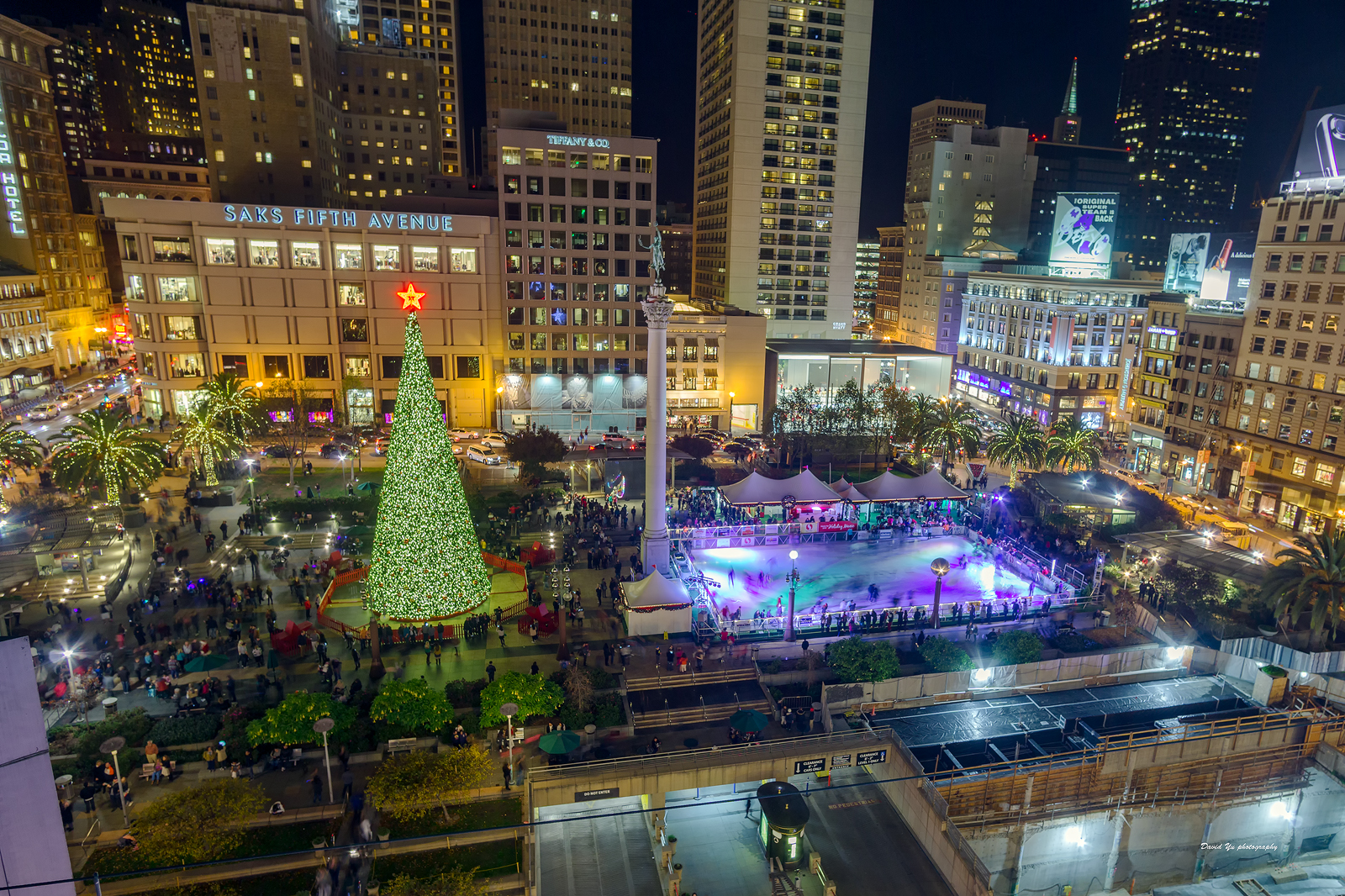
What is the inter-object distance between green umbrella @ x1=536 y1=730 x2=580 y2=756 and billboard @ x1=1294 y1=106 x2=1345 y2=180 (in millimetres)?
59194

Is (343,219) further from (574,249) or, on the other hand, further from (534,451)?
(534,451)

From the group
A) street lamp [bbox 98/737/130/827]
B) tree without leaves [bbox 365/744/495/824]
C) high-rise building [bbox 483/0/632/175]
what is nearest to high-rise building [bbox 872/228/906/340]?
high-rise building [bbox 483/0/632/175]

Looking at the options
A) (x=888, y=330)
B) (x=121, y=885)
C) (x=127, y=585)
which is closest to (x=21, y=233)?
(x=127, y=585)

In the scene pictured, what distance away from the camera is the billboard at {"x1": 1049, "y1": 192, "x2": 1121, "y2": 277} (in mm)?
78188

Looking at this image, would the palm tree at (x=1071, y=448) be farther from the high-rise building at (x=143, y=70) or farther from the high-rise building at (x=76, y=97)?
the high-rise building at (x=143, y=70)

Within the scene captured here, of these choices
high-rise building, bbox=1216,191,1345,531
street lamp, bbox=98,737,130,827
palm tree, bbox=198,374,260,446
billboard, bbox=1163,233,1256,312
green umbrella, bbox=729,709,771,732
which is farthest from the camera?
billboard, bbox=1163,233,1256,312

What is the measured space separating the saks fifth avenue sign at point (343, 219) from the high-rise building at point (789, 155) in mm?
38202

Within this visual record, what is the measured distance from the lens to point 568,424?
2781 inches

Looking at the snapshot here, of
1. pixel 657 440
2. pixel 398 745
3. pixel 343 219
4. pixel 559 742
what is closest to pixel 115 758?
pixel 398 745

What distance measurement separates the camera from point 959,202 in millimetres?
115188

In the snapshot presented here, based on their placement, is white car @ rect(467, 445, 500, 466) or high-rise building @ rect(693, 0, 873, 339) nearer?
white car @ rect(467, 445, 500, 466)

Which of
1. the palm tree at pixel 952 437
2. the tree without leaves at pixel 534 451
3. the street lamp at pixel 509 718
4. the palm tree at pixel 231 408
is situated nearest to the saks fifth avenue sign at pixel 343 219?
the palm tree at pixel 231 408

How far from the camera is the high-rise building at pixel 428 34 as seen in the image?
118 metres

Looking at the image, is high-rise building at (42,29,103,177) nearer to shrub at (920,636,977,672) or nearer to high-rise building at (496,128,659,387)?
high-rise building at (496,128,659,387)
